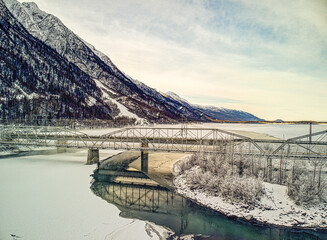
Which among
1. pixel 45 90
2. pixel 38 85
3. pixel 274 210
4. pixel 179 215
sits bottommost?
pixel 179 215

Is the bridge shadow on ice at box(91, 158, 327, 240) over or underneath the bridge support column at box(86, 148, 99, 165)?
underneath

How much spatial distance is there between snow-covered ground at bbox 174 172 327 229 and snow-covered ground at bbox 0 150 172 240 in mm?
8779

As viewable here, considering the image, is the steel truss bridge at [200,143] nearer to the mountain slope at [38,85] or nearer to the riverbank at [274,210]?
the riverbank at [274,210]

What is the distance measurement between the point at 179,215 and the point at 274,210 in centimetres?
998

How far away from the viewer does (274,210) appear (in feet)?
76.7

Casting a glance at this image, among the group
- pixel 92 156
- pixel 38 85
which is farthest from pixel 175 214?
pixel 38 85

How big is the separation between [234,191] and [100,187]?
17382 millimetres

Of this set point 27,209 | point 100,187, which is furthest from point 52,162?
point 27,209

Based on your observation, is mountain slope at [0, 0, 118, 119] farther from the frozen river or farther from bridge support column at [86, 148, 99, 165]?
the frozen river

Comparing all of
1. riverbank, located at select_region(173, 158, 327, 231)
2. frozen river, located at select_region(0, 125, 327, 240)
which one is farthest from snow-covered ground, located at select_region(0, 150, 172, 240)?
riverbank, located at select_region(173, 158, 327, 231)

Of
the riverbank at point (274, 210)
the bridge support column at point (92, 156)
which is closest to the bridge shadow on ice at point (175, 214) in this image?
the riverbank at point (274, 210)

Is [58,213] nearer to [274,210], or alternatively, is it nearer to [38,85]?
[274,210]

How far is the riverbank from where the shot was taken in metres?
21.4

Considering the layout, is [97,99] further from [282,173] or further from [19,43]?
[282,173]
